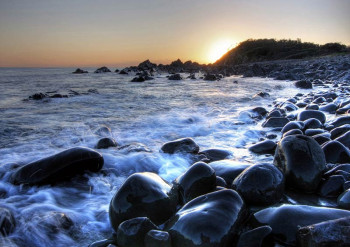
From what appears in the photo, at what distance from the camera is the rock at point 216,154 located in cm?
390

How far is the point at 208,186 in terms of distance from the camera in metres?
2.56

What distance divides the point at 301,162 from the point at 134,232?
5.82 ft

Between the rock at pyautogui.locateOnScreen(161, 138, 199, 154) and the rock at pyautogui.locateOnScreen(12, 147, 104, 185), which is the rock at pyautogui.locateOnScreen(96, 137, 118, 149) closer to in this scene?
the rock at pyautogui.locateOnScreen(161, 138, 199, 154)

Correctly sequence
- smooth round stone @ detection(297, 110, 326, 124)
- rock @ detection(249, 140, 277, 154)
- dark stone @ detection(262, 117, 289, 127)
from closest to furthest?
rock @ detection(249, 140, 277, 154) < smooth round stone @ detection(297, 110, 326, 124) < dark stone @ detection(262, 117, 289, 127)

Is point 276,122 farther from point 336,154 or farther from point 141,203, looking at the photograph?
point 141,203

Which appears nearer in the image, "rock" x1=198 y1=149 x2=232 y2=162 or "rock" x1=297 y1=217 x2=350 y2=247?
"rock" x1=297 y1=217 x2=350 y2=247

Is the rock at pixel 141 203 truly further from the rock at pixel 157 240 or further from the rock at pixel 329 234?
the rock at pixel 329 234

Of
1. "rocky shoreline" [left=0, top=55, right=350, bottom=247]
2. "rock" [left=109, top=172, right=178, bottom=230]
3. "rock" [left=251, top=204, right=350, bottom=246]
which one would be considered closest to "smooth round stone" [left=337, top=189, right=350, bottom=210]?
"rocky shoreline" [left=0, top=55, right=350, bottom=247]

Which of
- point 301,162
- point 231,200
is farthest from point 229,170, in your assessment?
point 231,200

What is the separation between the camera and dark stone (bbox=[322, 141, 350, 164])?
3.16m

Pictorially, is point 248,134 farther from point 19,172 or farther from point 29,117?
point 29,117

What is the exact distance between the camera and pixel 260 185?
2402 millimetres

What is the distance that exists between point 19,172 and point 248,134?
3.68 m

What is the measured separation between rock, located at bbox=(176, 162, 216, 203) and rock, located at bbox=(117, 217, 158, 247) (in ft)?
2.17
